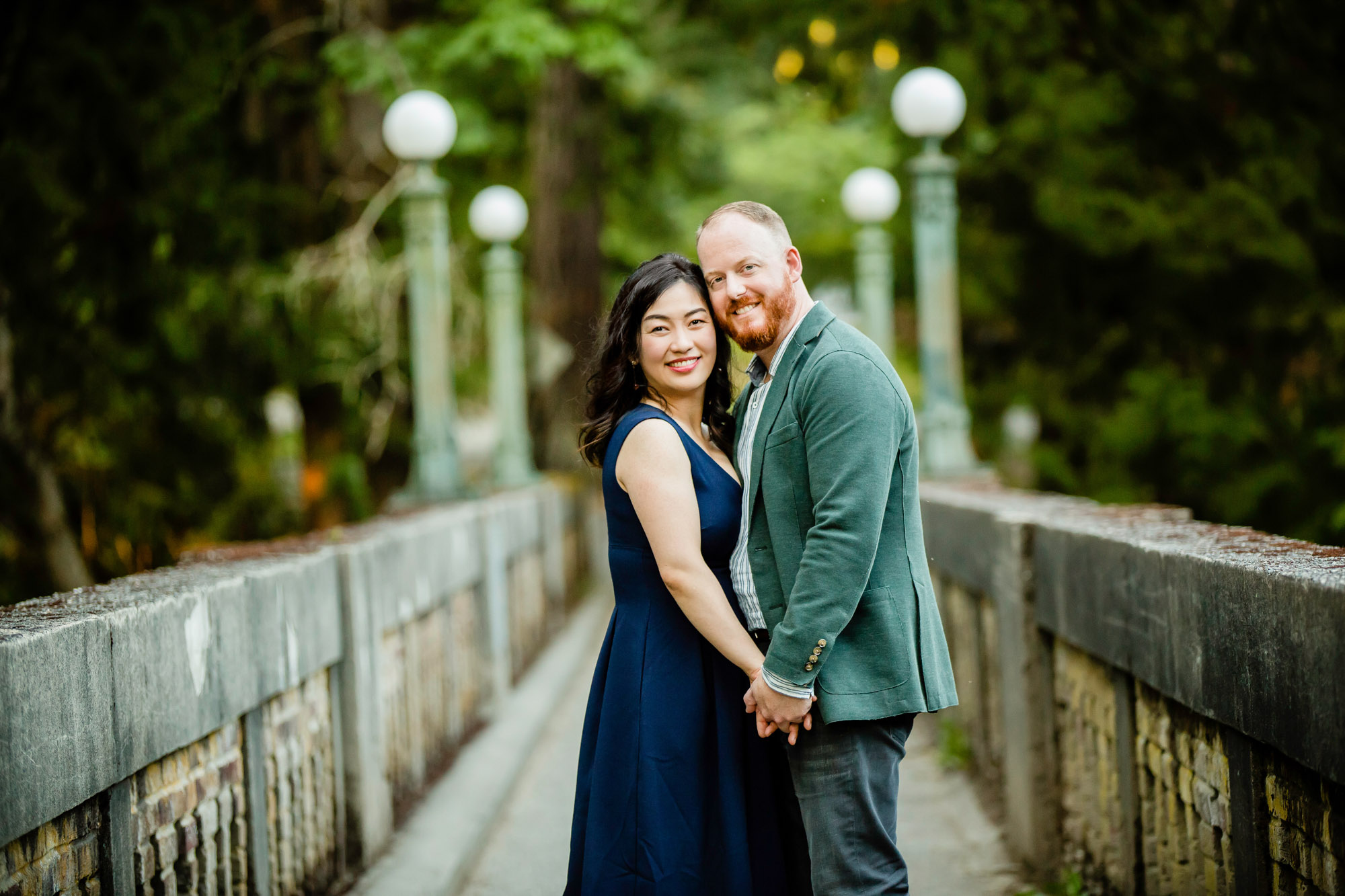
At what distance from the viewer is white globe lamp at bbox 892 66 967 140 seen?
8969mm

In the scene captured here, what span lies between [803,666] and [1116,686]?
1.38m

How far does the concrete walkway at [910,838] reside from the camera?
4.79m

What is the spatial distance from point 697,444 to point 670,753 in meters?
0.78

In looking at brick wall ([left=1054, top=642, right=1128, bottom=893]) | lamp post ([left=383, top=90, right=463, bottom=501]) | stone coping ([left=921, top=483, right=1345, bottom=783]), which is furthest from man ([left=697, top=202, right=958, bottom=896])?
lamp post ([left=383, top=90, right=463, bottom=501])

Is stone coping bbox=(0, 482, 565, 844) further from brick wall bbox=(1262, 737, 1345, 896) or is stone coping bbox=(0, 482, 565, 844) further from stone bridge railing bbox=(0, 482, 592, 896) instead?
brick wall bbox=(1262, 737, 1345, 896)

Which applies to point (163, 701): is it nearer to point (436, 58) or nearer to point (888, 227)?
point (436, 58)

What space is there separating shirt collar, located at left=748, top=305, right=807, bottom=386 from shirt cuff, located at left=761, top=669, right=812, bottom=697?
74 cm

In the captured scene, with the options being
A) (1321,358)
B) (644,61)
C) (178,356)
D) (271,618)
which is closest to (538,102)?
(644,61)

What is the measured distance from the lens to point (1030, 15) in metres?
8.13

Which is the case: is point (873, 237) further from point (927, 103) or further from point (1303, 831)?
point (1303, 831)

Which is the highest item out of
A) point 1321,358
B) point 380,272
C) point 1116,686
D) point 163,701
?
point 380,272

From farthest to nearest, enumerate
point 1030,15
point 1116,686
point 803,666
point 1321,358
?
1. point 1321,358
2. point 1030,15
3. point 1116,686
4. point 803,666

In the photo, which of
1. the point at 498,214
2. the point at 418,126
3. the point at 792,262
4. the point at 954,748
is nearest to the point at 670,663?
the point at 792,262

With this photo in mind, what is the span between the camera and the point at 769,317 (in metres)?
3.09
